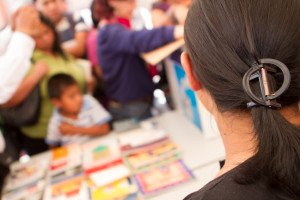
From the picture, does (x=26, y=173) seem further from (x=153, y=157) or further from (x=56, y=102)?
(x=153, y=157)

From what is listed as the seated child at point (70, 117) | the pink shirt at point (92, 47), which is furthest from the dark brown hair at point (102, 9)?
the seated child at point (70, 117)

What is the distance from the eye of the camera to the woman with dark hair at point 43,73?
1.64 metres

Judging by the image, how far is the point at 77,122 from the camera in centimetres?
172

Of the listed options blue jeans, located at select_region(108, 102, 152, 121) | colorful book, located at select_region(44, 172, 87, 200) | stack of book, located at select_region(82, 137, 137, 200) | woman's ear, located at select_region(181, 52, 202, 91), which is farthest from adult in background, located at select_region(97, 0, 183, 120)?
woman's ear, located at select_region(181, 52, 202, 91)

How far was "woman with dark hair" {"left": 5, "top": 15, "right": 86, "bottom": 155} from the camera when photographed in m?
1.64

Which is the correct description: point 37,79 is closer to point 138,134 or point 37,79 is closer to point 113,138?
point 113,138

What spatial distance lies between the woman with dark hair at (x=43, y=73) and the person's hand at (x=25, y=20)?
0.12 m

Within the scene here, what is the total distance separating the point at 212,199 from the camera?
1.85ft

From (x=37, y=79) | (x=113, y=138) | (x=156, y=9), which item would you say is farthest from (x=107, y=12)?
(x=113, y=138)

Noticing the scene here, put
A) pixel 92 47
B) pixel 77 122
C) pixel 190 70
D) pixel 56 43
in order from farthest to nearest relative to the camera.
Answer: pixel 92 47
pixel 56 43
pixel 77 122
pixel 190 70

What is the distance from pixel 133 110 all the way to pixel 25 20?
83 centimetres

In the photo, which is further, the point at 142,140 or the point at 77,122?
the point at 77,122

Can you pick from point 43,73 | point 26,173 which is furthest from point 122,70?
point 26,173

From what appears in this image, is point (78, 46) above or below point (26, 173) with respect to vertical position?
above
